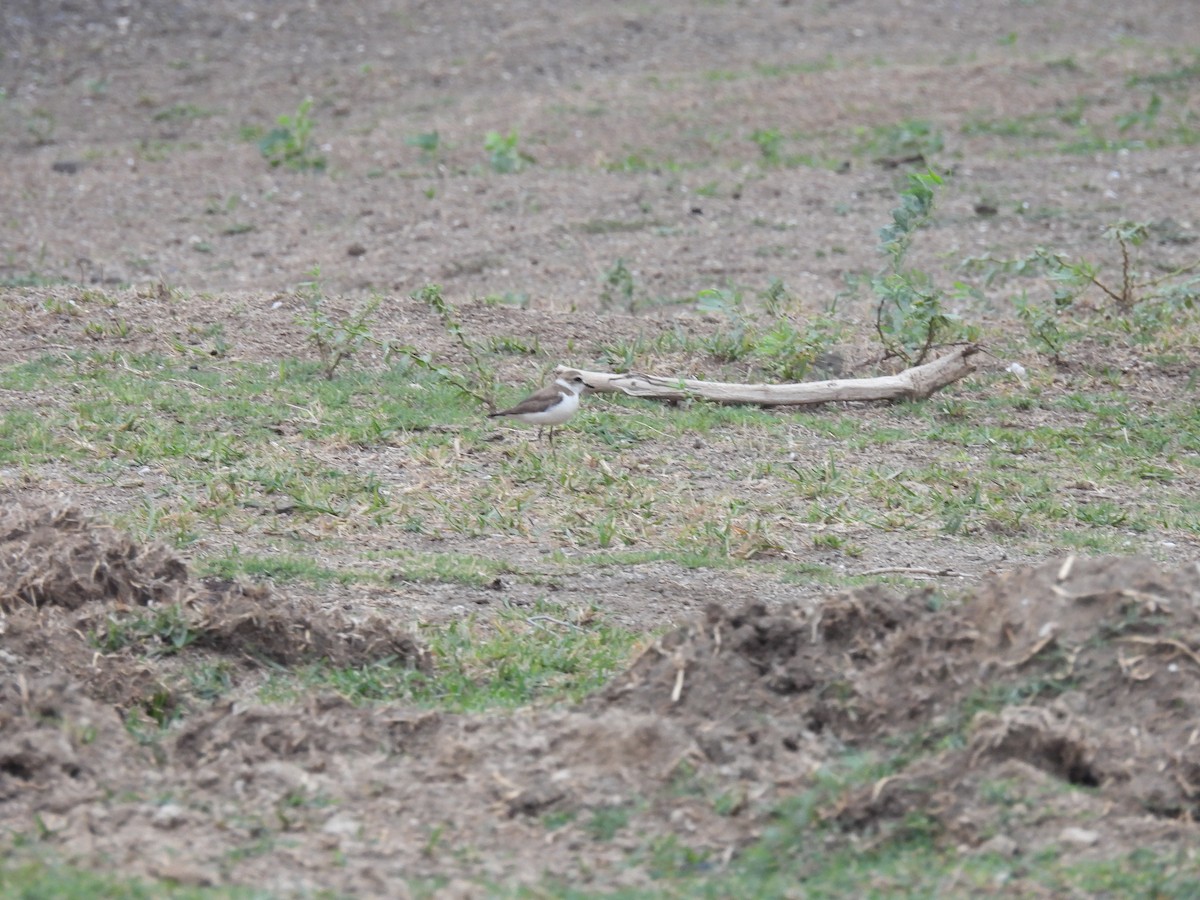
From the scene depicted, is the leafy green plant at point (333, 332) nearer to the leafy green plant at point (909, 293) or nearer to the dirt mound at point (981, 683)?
the leafy green plant at point (909, 293)

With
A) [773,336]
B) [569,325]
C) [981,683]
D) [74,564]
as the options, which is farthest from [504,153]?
[981,683]

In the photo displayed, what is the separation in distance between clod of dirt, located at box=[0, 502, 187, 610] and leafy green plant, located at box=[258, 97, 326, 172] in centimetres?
835

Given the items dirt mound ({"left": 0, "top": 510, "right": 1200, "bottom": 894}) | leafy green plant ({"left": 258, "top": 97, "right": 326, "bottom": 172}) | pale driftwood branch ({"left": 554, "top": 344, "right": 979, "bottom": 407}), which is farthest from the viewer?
leafy green plant ({"left": 258, "top": 97, "right": 326, "bottom": 172})

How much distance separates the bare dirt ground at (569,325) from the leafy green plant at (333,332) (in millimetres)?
292

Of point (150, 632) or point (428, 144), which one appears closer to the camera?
point (150, 632)

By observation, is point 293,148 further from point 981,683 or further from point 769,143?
point 981,683

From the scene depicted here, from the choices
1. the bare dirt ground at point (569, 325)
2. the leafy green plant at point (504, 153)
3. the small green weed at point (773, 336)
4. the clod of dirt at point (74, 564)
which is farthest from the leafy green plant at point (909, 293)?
the leafy green plant at point (504, 153)

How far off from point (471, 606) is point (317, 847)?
1.93 m

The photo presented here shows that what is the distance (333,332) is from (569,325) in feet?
4.78

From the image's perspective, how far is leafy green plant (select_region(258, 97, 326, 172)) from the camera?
13430 millimetres

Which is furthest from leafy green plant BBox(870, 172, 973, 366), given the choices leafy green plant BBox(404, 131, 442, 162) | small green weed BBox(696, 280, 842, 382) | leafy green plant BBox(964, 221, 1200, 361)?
leafy green plant BBox(404, 131, 442, 162)

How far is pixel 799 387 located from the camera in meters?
8.05

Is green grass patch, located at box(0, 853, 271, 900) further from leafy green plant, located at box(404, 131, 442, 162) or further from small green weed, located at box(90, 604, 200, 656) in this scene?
leafy green plant, located at box(404, 131, 442, 162)

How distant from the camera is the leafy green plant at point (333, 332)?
321 inches
